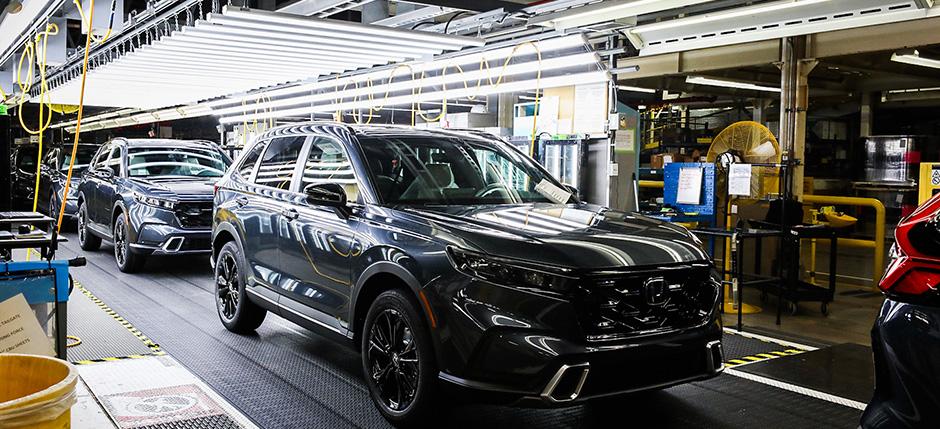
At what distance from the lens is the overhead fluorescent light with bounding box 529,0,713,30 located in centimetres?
559

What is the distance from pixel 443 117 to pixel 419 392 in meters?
5.82

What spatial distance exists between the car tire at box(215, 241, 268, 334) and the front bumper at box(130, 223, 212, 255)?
2652 millimetres

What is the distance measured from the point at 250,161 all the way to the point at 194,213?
3.12 m

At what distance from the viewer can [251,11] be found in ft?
20.1

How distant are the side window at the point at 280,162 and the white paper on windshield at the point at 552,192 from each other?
1.66 m

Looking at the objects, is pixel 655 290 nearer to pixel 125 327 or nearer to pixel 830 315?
pixel 125 327

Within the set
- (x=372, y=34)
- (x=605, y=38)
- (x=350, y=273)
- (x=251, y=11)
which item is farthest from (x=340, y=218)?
(x=605, y=38)

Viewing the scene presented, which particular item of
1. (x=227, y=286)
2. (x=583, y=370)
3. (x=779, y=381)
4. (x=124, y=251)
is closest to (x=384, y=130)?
(x=227, y=286)

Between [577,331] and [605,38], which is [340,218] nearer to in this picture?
[577,331]

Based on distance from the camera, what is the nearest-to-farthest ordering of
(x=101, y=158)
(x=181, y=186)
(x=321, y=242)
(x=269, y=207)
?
(x=321, y=242), (x=269, y=207), (x=181, y=186), (x=101, y=158)

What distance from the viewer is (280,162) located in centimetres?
561

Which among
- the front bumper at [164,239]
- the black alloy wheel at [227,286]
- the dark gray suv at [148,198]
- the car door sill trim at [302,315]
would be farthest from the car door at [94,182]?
the car door sill trim at [302,315]

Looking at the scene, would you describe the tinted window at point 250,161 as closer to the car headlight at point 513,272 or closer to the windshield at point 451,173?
the windshield at point 451,173

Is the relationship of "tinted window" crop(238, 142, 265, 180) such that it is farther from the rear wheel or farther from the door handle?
the rear wheel
